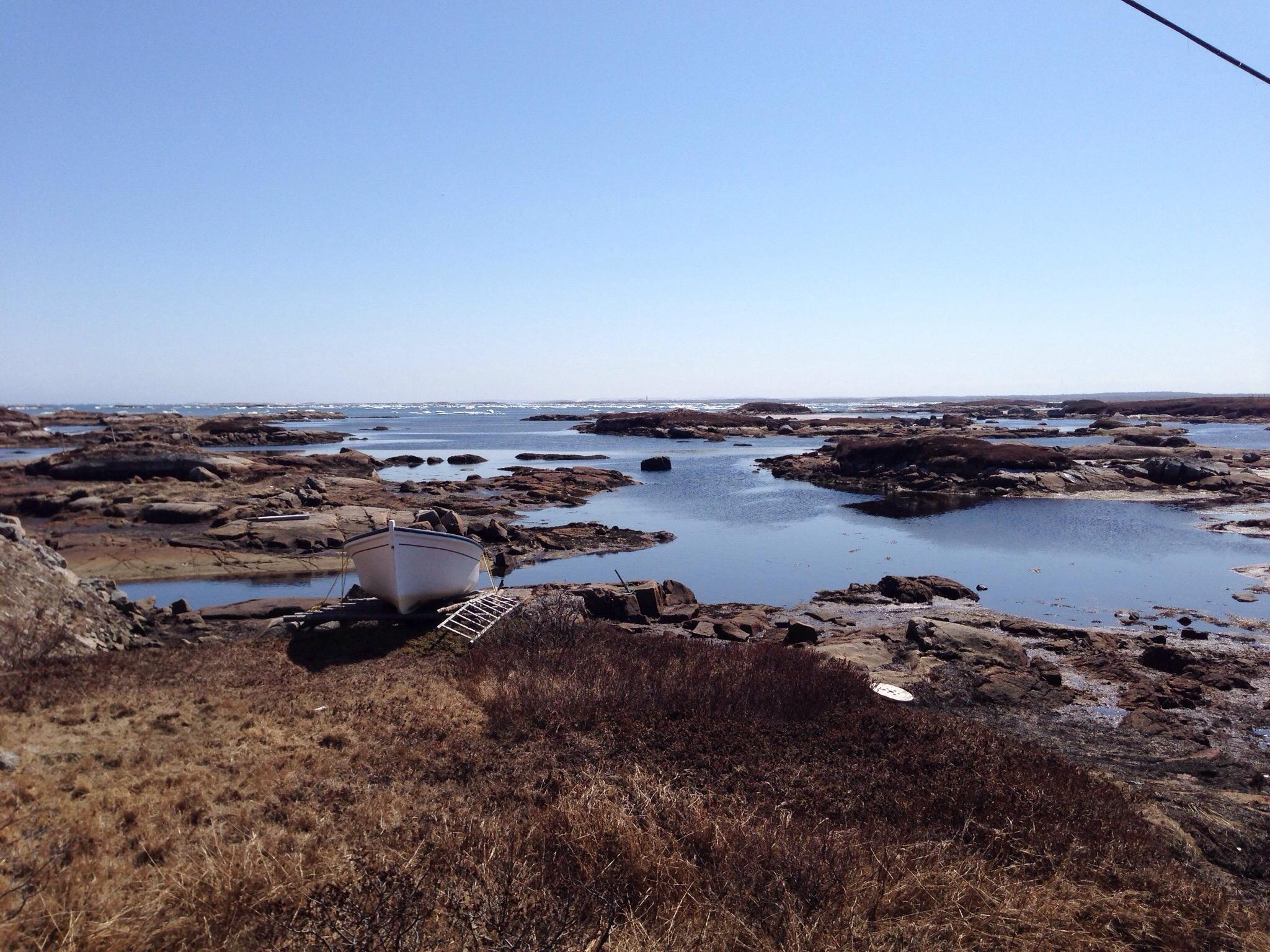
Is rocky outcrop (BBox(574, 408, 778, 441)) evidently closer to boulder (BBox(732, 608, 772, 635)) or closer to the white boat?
boulder (BBox(732, 608, 772, 635))

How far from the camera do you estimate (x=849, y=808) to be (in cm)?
688

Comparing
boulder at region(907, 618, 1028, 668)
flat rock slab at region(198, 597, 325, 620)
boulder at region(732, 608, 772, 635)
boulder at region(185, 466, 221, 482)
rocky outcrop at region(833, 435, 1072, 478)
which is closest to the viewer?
boulder at region(907, 618, 1028, 668)

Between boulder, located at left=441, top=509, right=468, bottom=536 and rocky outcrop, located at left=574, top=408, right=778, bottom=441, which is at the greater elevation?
rocky outcrop, located at left=574, top=408, right=778, bottom=441

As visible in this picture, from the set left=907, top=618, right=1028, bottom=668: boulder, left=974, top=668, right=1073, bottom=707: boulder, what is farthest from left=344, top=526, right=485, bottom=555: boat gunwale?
left=974, top=668, right=1073, bottom=707: boulder

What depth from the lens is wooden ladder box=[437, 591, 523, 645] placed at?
1416cm

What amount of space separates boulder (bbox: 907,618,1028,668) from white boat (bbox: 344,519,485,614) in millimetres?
9333

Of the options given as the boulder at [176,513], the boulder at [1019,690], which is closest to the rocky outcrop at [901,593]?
the boulder at [1019,690]

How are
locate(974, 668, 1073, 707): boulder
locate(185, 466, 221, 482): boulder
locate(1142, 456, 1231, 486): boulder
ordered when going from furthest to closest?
locate(1142, 456, 1231, 486): boulder, locate(185, 466, 221, 482): boulder, locate(974, 668, 1073, 707): boulder

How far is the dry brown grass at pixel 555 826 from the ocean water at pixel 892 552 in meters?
12.3

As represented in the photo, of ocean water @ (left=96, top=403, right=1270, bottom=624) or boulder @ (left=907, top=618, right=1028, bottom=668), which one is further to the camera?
ocean water @ (left=96, top=403, right=1270, bottom=624)

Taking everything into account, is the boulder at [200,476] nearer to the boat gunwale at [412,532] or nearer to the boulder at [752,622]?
the boat gunwale at [412,532]

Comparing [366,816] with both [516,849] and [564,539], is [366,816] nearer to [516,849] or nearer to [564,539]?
[516,849]

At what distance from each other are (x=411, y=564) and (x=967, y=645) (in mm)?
10788

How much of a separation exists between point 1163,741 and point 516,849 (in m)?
9.94
